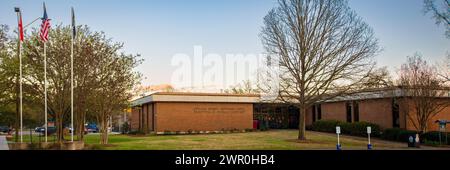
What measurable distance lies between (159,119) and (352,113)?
787 inches

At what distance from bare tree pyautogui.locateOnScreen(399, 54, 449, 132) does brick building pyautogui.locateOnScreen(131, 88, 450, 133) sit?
65 centimetres

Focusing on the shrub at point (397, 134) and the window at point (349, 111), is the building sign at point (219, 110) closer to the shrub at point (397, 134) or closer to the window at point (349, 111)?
the window at point (349, 111)

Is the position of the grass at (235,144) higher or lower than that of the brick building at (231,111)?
lower

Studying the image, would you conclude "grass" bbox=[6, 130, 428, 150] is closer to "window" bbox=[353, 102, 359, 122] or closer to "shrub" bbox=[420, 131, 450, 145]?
"shrub" bbox=[420, 131, 450, 145]

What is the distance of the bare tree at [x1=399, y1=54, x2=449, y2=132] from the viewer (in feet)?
122

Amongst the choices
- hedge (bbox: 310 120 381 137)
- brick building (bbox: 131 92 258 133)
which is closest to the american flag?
brick building (bbox: 131 92 258 133)

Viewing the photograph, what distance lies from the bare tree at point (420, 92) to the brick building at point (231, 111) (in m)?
0.65

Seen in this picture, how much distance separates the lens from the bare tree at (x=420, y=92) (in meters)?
37.2

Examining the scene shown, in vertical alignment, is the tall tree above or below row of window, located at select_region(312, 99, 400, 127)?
above

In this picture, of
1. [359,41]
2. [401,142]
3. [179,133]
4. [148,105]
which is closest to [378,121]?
[401,142]

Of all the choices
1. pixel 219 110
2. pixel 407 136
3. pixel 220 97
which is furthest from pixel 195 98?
pixel 407 136

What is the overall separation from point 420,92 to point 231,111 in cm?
2005

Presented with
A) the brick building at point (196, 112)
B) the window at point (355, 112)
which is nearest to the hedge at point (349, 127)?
the window at point (355, 112)
